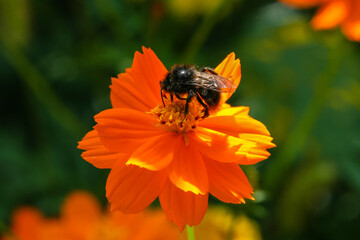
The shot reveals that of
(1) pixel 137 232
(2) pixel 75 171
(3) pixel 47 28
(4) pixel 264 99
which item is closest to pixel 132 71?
(1) pixel 137 232

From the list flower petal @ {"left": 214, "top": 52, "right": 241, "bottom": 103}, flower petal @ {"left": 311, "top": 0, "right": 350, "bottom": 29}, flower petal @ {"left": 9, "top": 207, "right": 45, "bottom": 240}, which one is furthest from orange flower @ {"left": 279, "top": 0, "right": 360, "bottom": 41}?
flower petal @ {"left": 9, "top": 207, "right": 45, "bottom": 240}

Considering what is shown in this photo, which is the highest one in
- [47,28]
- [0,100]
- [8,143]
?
[47,28]

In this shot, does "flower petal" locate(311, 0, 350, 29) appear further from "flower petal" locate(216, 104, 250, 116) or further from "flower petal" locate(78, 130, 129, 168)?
"flower petal" locate(78, 130, 129, 168)

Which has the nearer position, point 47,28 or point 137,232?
point 137,232

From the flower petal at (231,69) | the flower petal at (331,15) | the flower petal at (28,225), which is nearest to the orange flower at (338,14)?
the flower petal at (331,15)

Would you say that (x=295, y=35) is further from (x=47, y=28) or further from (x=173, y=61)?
(x=47, y=28)

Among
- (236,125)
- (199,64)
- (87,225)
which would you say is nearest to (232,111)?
(236,125)

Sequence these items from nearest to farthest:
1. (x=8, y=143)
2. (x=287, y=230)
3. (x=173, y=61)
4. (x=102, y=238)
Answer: (x=102, y=238) < (x=287, y=230) < (x=173, y=61) < (x=8, y=143)
